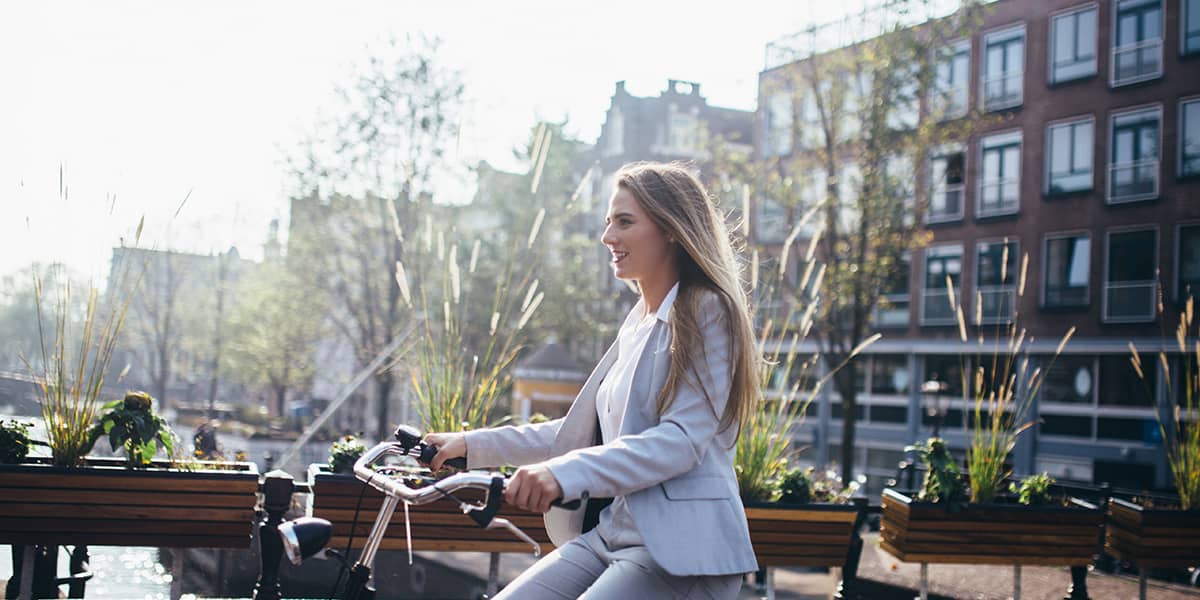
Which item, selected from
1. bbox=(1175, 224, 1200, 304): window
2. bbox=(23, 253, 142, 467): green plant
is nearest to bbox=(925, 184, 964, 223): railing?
bbox=(1175, 224, 1200, 304): window

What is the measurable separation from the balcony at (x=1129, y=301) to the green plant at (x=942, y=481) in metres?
18.4

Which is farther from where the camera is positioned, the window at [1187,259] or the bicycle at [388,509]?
the window at [1187,259]

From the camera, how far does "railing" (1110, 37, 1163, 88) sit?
69.7 feet

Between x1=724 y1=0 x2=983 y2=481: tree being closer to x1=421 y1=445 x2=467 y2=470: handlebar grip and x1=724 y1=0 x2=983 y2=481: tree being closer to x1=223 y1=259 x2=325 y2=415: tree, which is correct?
x1=223 y1=259 x2=325 y2=415: tree

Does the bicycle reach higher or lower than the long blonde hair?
lower

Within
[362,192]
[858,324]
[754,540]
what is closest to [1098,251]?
[858,324]

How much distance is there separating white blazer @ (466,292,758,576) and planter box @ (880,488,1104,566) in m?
3.06

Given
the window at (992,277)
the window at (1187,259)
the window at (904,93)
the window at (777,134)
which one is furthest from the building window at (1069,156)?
the window at (904,93)

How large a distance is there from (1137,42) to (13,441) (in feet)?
74.4

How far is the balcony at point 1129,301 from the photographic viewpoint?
2142cm

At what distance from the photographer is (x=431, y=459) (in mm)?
2598

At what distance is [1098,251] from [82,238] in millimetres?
22067

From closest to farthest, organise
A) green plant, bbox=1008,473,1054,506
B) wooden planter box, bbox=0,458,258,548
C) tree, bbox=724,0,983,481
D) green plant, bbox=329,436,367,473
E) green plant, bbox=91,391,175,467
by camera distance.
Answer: wooden planter box, bbox=0,458,258,548 < green plant, bbox=91,391,175,467 < green plant, bbox=329,436,367,473 < green plant, bbox=1008,473,1054,506 < tree, bbox=724,0,983,481

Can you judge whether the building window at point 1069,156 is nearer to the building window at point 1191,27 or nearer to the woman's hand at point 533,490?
the building window at point 1191,27
